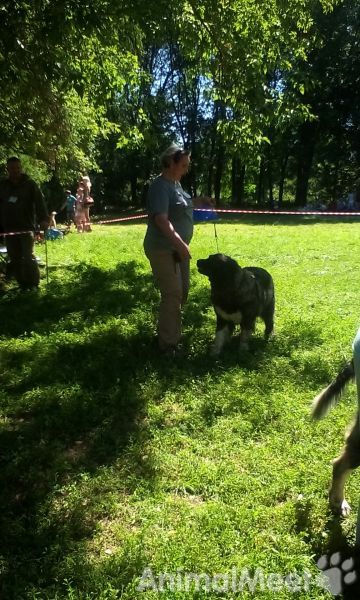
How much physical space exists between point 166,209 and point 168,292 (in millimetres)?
849

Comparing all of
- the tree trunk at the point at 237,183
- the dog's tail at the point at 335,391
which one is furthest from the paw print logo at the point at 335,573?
the tree trunk at the point at 237,183

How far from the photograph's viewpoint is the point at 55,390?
4586 millimetres

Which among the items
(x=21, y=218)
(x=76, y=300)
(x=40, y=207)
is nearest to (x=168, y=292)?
(x=76, y=300)

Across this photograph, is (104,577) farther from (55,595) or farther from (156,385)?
(156,385)

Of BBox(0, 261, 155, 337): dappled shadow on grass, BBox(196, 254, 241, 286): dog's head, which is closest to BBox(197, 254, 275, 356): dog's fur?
BBox(196, 254, 241, 286): dog's head

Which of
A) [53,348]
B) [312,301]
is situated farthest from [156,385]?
[312,301]

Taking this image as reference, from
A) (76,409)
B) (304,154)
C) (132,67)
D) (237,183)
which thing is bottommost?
(76,409)

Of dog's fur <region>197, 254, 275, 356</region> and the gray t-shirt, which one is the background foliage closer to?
the gray t-shirt

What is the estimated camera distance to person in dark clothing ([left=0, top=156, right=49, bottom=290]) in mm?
7812

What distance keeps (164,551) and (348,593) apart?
0.93m

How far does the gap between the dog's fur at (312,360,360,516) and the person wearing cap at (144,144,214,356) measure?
227cm

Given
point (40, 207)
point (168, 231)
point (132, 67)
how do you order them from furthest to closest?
point (132, 67) → point (40, 207) → point (168, 231)

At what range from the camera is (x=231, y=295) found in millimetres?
5301

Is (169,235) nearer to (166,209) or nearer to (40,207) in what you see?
(166,209)
